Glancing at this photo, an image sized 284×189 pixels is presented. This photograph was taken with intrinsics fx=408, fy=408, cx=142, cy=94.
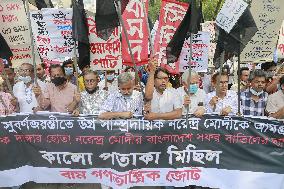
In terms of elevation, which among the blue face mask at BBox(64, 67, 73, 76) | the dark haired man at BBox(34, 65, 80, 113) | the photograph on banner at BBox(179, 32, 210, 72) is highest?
the photograph on banner at BBox(179, 32, 210, 72)

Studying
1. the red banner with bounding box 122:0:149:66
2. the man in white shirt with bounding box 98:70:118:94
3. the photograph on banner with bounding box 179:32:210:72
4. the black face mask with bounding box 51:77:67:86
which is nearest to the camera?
the red banner with bounding box 122:0:149:66

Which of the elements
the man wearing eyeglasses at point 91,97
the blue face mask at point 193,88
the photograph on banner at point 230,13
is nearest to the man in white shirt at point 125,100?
the man wearing eyeglasses at point 91,97

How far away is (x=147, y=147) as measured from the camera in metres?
5.30

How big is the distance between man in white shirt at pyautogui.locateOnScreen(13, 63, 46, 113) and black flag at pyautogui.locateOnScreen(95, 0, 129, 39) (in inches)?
55.9

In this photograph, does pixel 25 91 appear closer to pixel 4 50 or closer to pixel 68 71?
pixel 4 50

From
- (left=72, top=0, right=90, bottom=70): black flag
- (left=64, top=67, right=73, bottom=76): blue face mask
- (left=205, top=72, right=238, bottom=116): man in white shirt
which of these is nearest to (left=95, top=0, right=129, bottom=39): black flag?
(left=72, top=0, right=90, bottom=70): black flag

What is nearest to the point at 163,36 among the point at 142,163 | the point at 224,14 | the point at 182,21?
the point at 182,21

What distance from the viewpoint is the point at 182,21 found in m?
5.25

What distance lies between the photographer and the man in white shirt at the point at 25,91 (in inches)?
238

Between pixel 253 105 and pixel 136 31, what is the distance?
6.39 feet

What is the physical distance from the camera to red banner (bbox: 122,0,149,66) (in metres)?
5.63

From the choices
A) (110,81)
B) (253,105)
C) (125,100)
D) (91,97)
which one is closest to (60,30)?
(91,97)

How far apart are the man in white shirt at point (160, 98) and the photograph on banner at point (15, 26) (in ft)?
6.71

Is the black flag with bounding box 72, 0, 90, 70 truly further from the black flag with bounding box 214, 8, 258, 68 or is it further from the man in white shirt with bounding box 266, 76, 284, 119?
the man in white shirt with bounding box 266, 76, 284, 119
